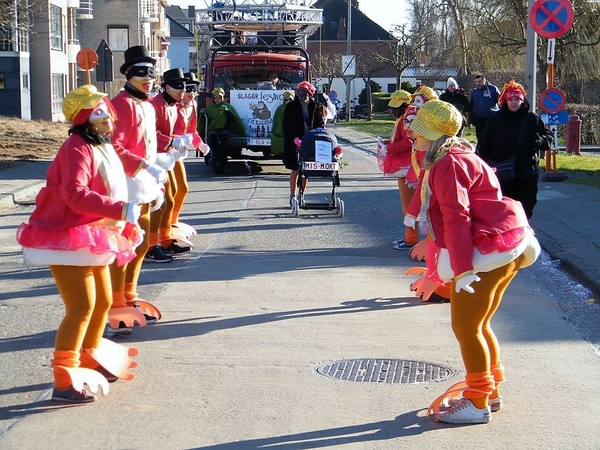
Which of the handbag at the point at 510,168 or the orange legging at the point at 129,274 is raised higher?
the handbag at the point at 510,168

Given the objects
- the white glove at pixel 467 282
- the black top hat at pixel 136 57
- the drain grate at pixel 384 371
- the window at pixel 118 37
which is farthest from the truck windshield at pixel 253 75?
the window at pixel 118 37

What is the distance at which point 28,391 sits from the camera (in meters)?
5.87

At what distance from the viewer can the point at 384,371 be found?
6.42 m

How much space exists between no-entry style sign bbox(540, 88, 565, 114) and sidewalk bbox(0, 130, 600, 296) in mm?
1341

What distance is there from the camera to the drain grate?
625 centimetres

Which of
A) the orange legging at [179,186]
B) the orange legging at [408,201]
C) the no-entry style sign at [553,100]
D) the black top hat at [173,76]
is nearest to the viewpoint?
the black top hat at [173,76]

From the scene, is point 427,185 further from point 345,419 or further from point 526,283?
point 526,283

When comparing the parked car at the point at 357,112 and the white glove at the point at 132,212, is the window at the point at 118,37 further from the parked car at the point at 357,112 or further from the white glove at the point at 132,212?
the white glove at the point at 132,212

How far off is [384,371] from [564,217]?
737 centimetres

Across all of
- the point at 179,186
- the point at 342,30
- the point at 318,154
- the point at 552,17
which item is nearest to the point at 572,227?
the point at 318,154

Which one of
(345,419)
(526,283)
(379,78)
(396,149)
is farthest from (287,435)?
(379,78)

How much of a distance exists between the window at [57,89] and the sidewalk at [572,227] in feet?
121

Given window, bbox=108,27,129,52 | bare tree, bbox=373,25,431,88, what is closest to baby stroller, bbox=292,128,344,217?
bare tree, bbox=373,25,431,88

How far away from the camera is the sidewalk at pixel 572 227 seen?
32.2 ft
